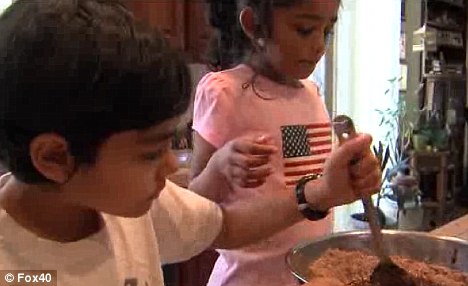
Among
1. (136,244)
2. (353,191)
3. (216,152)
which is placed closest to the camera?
(136,244)

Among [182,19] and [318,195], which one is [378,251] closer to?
[318,195]

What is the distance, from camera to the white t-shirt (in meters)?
0.61

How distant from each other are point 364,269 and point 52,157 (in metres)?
0.42

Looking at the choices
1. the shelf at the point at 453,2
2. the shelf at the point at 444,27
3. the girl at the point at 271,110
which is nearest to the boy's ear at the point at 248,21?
the girl at the point at 271,110

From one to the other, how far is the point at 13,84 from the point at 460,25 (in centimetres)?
520

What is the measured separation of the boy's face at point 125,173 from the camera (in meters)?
0.60

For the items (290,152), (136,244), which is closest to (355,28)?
(290,152)

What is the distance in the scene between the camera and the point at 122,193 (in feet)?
2.05

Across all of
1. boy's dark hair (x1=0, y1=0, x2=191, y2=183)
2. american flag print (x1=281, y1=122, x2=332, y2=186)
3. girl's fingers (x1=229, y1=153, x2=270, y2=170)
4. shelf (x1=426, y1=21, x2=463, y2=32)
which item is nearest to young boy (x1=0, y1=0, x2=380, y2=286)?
boy's dark hair (x1=0, y1=0, x2=191, y2=183)

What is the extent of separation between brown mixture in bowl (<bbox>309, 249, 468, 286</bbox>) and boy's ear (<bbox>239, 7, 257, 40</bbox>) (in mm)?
374

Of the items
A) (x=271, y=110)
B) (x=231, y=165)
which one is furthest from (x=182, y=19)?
(x=231, y=165)

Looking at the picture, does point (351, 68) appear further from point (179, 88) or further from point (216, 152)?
point (179, 88)

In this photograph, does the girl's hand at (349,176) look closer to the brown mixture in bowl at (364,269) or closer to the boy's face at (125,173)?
the brown mixture in bowl at (364,269)

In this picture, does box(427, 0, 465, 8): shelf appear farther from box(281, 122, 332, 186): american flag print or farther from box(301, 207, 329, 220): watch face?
box(301, 207, 329, 220): watch face
